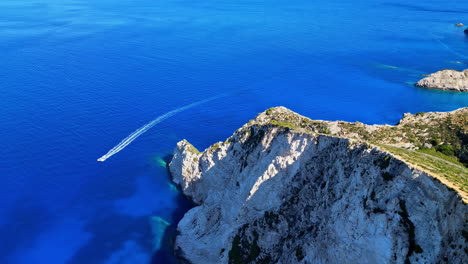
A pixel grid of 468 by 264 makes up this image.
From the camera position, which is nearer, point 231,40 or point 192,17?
point 231,40

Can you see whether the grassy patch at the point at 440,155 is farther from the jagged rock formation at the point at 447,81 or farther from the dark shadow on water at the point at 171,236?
the jagged rock formation at the point at 447,81

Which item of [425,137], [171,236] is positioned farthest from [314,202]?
[171,236]

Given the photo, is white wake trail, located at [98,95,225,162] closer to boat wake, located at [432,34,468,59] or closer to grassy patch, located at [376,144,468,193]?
grassy patch, located at [376,144,468,193]

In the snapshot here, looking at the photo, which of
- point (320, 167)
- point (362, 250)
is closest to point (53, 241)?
point (320, 167)

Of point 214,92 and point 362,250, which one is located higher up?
point 362,250

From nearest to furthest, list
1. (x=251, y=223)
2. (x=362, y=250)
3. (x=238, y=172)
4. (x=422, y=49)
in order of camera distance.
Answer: (x=362, y=250)
(x=251, y=223)
(x=238, y=172)
(x=422, y=49)

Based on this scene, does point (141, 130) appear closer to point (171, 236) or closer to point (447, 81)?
point (171, 236)

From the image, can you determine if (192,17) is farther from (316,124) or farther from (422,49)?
(316,124)
